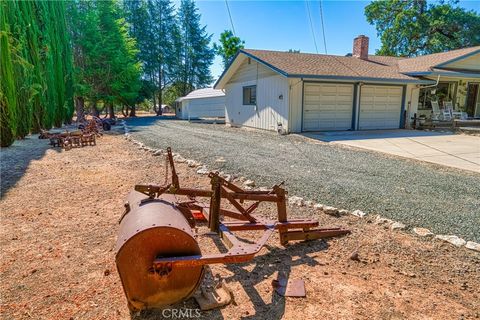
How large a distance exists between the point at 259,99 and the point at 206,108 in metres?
12.6

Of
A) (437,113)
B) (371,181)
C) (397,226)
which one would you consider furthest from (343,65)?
(397,226)

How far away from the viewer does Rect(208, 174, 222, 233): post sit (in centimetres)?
271

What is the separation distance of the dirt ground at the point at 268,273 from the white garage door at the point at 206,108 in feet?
73.5

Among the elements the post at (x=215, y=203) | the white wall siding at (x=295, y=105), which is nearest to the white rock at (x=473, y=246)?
the post at (x=215, y=203)

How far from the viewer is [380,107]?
14.5 meters

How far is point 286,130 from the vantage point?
1309 cm

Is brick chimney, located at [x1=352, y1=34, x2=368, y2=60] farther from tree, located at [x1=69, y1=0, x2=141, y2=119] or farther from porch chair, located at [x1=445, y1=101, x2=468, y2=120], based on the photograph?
tree, located at [x1=69, y1=0, x2=141, y2=119]

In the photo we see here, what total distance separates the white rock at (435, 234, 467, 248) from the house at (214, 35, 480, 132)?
385 inches

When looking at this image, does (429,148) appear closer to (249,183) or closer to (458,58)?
(249,183)

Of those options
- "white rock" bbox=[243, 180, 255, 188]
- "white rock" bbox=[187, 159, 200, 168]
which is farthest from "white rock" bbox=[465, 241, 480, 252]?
"white rock" bbox=[187, 159, 200, 168]

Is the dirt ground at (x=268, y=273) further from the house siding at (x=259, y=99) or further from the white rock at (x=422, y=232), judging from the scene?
the house siding at (x=259, y=99)

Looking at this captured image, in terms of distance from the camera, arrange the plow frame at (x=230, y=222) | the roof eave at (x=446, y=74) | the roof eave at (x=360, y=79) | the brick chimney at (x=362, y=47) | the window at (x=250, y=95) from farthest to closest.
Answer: the brick chimney at (x=362, y=47) → the window at (x=250, y=95) → the roof eave at (x=446, y=74) → the roof eave at (x=360, y=79) → the plow frame at (x=230, y=222)

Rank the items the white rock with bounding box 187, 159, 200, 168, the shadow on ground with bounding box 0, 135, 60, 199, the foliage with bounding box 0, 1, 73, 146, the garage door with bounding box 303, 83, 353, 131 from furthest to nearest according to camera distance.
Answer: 1. the garage door with bounding box 303, 83, 353, 131
2. the foliage with bounding box 0, 1, 73, 146
3. the white rock with bounding box 187, 159, 200, 168
4. the shadow on ground with bounding box 0, 135, 60, 199

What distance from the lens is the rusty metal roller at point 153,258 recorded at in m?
1.87
